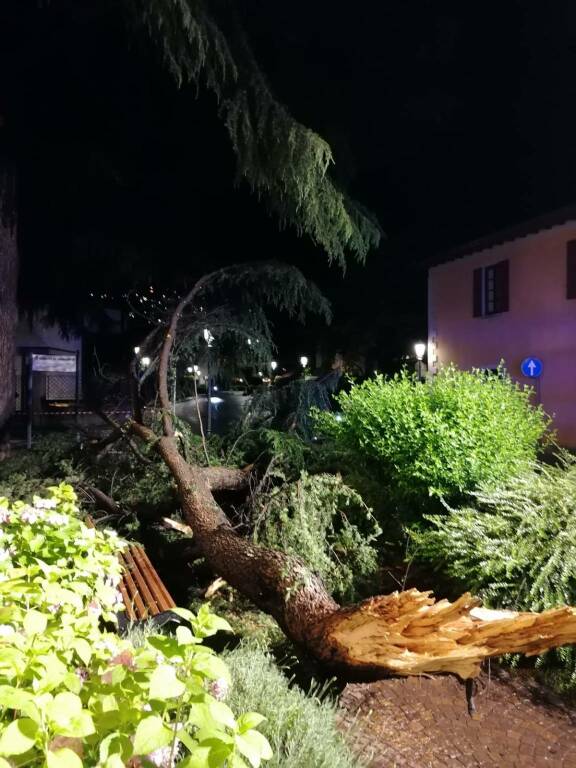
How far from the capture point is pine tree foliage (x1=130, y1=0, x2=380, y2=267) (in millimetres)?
5789

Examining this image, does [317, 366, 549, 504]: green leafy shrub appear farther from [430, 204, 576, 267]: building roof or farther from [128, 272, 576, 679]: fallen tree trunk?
[430, 204, 576, 267]: building roof

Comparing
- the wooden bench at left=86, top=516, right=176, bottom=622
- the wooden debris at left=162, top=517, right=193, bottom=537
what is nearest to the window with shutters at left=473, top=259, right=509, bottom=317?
the wooden debris at left=162, top=517, right=193, bottom=537

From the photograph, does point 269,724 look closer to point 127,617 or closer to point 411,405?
point 127,617

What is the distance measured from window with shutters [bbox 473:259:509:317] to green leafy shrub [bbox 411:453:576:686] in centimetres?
1090

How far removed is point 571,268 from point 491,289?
266 centimetres

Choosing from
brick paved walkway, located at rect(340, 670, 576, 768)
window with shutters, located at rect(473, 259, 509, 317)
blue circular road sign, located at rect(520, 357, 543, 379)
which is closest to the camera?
brick paved walkway, located at rect(340, 670, 576, 768)

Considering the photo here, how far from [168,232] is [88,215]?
1.35m

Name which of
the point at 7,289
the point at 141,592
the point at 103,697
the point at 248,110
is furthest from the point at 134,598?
the point at 7,289

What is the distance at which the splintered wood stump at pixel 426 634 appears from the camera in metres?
2.96

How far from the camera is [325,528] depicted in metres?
5.19

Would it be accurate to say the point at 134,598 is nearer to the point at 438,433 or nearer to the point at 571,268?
the point at 438,433

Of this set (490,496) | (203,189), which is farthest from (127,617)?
(203,189)

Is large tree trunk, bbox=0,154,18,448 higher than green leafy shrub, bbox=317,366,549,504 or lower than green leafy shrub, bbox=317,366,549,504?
higher

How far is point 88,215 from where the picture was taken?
28.9 feet
